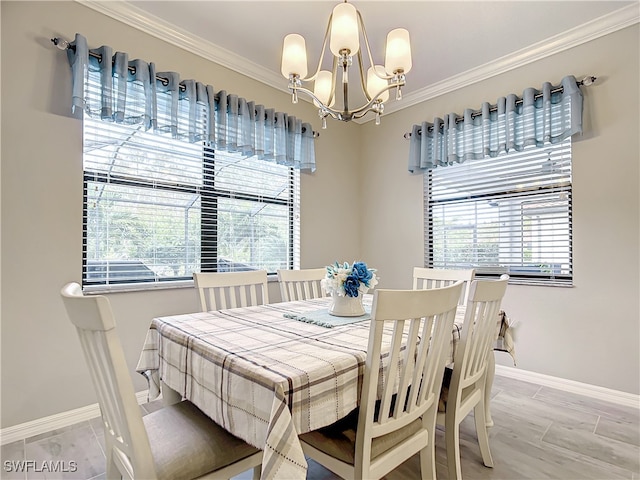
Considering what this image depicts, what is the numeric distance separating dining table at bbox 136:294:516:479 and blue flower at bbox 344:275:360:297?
143 mm

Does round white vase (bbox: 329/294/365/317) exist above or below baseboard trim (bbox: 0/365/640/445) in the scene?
above

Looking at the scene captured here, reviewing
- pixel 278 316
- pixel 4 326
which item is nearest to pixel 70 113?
pixel 4 326

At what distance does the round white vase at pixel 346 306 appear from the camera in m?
1.71

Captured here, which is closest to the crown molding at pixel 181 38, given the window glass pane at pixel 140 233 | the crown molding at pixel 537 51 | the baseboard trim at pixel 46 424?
the window glass pane at pixel 140 233

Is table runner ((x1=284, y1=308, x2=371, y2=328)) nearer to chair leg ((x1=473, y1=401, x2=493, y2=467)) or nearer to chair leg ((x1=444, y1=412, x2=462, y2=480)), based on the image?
chair leg ((x1=444, y1=412, x2=462, y2=480))

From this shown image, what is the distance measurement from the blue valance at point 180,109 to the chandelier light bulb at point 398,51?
1.47 metres

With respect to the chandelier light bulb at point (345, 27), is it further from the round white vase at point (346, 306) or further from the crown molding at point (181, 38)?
the crown molding at point (181, 38)

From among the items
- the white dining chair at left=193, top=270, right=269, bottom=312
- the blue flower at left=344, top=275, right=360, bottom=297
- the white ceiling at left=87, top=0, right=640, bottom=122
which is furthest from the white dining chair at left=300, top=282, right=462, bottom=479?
the white ceiling at left=87, top=0, right=640, bottom=122

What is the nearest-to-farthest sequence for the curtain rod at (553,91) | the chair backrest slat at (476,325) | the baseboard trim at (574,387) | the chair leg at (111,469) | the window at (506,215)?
the chair leg at (111,469)
the chair backrest slat at (476,325)
the baseboard trim at (574,387)
the curtain rod at (553,91)
the window at (506,215)

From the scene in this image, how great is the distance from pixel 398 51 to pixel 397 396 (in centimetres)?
154

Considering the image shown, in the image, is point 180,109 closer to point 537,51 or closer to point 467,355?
point 467,355

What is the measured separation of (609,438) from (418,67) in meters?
2.95

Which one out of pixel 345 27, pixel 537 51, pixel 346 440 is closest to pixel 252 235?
pixel 345 27

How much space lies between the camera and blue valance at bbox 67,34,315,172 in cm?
209
